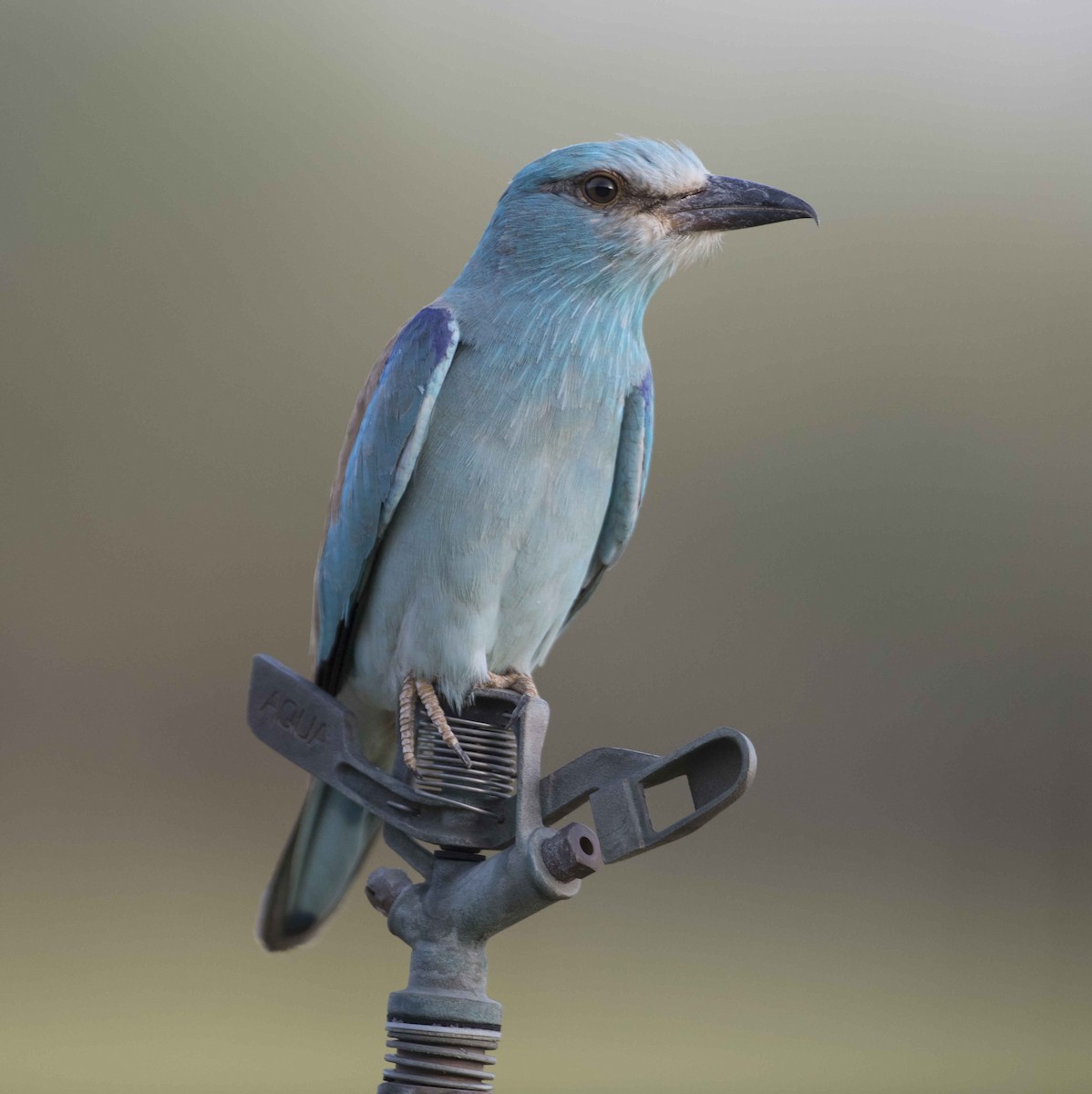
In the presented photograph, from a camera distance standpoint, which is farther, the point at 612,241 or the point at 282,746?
the point at 612,241

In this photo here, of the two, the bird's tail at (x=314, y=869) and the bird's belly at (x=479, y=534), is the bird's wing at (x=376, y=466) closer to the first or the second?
the bird's belly at (x=479, y=534)

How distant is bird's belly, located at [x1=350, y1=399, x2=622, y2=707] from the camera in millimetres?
1753

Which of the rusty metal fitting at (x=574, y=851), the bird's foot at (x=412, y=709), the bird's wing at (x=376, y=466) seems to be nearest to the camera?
the rusty metal fitting at (x=574, y=851)

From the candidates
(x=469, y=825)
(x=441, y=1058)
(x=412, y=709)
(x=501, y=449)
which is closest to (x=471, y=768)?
(x=469, y=825)

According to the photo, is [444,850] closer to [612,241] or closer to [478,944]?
[478,944]

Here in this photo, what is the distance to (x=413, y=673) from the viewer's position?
176 cm

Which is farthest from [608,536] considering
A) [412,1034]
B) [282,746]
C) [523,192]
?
[412,1034]

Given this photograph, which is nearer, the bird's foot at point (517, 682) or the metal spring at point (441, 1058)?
the metal spring at point (441, 1058)

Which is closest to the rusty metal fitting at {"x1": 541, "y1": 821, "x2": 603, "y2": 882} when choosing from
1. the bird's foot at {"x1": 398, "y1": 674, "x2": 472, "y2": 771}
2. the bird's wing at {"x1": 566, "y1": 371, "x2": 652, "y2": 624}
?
the bird's foot at {"x1": 398, "y1": 674, "x2": 472, "y2": 771}

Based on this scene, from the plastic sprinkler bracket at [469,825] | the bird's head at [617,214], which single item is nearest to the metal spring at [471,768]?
the plastic sprinkler bracket at [469,825]

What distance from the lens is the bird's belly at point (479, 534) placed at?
1753 mm

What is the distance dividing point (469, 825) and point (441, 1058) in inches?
9.2

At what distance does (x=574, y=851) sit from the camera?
1.14 m

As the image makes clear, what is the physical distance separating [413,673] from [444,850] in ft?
1.51
